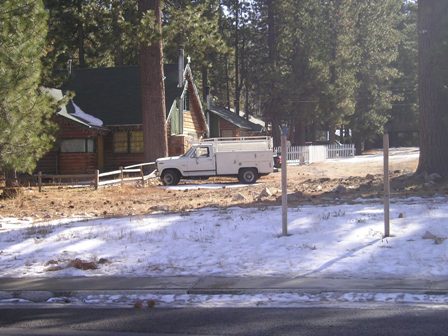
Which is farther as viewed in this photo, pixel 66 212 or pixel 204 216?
pixel 66 212

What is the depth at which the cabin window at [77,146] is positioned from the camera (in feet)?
106

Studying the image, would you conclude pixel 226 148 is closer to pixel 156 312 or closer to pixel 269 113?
pixel 156 312

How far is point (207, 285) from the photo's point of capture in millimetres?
7906

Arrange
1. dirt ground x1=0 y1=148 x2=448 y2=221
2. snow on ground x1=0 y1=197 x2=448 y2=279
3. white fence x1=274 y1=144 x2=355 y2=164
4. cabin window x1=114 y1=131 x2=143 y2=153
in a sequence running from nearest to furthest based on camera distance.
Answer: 1. snow on ground x1=0 y1=197 x2=448 y2=279
2. dirt ground x1=0 y1=148 x2=448 y2=221
3. cabin window x1=114 y1=131 x2=143 y2=153
4. white fence x1=274 y1=144 x2=355 y2=164

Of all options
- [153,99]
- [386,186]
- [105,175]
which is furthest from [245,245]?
[153,99]

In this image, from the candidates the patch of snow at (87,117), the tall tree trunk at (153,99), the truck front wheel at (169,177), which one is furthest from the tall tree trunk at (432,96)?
the patch of snow at (87,117)

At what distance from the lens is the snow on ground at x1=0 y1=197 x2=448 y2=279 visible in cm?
870

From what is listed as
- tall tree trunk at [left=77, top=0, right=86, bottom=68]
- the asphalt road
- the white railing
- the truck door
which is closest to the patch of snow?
tall tree trunk at [left=77, top=0, right=86, bottom=68]

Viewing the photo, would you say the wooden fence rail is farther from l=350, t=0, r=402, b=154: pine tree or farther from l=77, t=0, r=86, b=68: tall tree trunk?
l=350, t=0, r=402, b=154: pine tree

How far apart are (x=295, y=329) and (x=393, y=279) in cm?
234

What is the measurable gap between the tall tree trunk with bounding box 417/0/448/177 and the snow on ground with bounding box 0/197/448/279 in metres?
5.02

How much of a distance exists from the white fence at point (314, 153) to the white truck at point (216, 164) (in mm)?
14260

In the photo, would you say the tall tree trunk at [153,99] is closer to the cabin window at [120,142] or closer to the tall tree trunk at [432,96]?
the cabin window at [120,142]

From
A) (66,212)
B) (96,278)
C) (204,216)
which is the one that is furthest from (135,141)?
(96,278)
